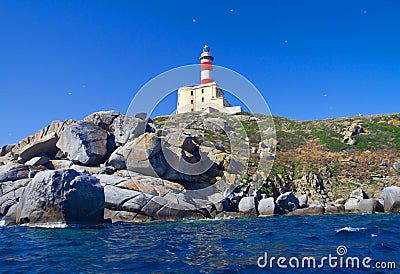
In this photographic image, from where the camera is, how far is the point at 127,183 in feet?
88.0

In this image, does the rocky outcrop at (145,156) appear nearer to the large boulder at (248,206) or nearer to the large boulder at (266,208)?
the large boulder at (248,206)

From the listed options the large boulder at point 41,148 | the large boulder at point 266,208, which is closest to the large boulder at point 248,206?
the large boulder at point 266,208

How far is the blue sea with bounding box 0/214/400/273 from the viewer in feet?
29.9

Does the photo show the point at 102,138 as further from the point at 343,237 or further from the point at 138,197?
the point at 343,237

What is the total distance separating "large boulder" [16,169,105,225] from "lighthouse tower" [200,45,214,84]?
186 ft

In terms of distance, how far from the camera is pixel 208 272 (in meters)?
8.66

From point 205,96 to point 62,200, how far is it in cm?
5583

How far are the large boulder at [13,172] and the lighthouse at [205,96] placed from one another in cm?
4358

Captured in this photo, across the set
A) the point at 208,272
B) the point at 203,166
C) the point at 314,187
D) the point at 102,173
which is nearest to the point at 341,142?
the point at 314,187

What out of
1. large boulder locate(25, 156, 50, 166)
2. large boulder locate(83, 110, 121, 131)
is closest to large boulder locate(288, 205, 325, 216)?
large boulder locate(83, 110, 121, 131)

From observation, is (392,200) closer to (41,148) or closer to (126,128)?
(126,128)

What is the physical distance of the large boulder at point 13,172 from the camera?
2838 centimetres

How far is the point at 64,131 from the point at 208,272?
28614 millimetres

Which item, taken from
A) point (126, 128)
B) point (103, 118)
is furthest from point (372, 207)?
point (103, 118)
